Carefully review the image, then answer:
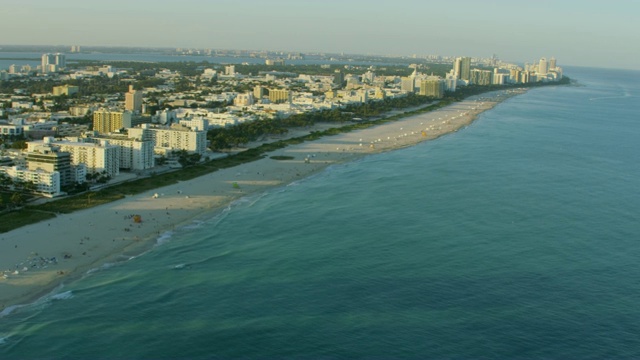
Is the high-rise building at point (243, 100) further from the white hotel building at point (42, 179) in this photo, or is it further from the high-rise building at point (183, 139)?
the white hotel building at point (42, 179)

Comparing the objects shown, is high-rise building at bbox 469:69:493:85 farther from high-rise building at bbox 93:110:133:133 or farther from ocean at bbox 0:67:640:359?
ocean at bbox 0:67:640:359

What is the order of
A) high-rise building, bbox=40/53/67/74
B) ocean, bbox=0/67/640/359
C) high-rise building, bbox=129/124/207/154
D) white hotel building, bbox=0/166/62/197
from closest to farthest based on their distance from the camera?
1. ocean, bbox=0/67/640/359
2. white hotel building, bbox=0/166/62/197
3. high-rise building, bbox=129/124/207/154
4. high-rise building, bbox=40/53/67/74

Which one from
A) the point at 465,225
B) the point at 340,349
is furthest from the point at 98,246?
the point at 465,225

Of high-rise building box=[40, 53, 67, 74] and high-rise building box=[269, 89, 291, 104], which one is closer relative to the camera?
high-rise building box=[269, 89, 291, 104]

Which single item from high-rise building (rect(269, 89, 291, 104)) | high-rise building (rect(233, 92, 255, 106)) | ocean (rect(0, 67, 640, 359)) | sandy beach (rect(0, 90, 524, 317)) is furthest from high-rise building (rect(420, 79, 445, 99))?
ocean (rect(0, 67, 640, 359))

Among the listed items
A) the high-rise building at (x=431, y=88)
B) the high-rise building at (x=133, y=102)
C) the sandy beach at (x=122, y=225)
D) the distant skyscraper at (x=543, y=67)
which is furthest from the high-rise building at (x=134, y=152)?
the distant skyscraper at (x=543, y=67)

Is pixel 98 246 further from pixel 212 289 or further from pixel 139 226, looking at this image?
pixel 212 289
